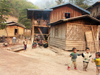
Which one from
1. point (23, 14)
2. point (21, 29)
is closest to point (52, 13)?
point (21, 29)

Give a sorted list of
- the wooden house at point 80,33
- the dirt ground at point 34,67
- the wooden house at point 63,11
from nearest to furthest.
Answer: the dirt ground at point 34,67, the wooden house at point 80,33, the wooden house at point 63,11

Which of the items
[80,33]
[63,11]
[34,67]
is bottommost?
[34,67]

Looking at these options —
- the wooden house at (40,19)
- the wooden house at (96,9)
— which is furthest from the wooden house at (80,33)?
the wooden house at (96,9)

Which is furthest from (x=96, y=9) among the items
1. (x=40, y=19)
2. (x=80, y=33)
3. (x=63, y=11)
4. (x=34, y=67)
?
(x=34, y=67)

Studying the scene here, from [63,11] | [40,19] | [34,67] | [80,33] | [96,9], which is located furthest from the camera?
[96,9]

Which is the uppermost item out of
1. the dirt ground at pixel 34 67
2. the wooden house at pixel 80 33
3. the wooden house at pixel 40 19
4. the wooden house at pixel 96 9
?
the wooden house at pixel 96 9

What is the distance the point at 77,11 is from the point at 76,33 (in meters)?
8.24

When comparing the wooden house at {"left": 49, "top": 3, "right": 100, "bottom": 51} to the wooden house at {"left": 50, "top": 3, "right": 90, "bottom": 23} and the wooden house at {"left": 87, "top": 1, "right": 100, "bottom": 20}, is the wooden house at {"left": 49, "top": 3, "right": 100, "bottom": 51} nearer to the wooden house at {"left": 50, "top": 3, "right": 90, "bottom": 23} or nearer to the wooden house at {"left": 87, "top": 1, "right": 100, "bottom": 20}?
the wooden house at {"left": 50, "top": 3, "right": 90, "bottom": 23}

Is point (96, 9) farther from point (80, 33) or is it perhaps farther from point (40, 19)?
point (80, 33)

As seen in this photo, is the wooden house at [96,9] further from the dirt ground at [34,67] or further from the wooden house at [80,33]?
the dirt ground at [34,67]

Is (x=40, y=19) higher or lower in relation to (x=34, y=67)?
higher

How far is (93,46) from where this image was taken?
9078 mm

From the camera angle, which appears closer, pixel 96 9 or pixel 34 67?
pixel 34 67

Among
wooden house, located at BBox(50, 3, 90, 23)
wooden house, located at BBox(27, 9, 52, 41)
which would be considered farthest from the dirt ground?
wooden house, located at BBox(50, 3, 90, 23)
